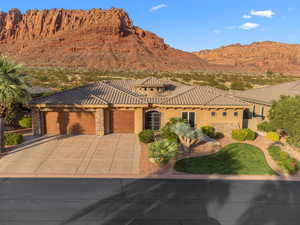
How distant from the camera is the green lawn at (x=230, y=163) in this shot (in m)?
13.4

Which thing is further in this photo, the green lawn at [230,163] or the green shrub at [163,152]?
the green shrub at [163,152]

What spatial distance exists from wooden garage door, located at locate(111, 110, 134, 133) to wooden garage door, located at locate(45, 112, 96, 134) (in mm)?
1912

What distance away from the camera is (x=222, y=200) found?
33.6 feet

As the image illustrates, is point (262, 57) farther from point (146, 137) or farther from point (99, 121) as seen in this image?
point (99, 121)

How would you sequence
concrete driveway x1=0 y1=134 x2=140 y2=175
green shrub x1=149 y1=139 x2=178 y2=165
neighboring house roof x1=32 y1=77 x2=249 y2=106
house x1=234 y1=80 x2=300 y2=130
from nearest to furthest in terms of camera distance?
concrete driveway x1=0 y1=134 x2=140 y2=175 → green shrub x1=149 y1=139 x2=178 y2=165 → neighboring house roof x1=32 y1=77 x2=249 y2=106 → house x1=234 y1=80 x2=300 y2=130

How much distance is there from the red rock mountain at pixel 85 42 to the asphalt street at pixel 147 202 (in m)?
97.1

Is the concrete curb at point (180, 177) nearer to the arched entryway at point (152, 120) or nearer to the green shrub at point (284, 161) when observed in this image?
the green shrub at point (284, 161)

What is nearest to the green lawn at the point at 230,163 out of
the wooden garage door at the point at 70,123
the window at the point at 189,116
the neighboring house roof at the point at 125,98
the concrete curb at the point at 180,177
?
the concrete curb at the point at 180,177

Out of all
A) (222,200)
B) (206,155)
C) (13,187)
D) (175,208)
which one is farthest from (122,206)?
(206,155)

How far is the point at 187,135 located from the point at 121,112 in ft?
24.5

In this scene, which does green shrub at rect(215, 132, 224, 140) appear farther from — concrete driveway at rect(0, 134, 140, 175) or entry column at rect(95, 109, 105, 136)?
entry column at rect(95, 109, 105, 136)

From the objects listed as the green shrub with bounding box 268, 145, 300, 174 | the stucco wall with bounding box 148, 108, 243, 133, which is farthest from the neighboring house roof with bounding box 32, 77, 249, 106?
the green shrub with bounding box 268, 145, 300, 174

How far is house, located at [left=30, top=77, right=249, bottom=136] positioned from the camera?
19812mm

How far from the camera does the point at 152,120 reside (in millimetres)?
21453
